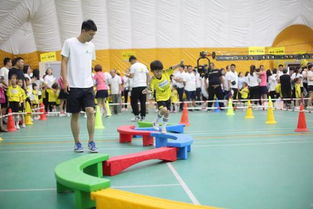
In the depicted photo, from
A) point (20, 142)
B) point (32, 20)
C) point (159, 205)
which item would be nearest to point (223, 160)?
point (159, 205)

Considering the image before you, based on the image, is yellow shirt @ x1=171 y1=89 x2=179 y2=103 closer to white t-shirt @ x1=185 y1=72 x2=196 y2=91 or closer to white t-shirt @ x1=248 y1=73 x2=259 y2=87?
white t-shirt @ x1=185 y1=72 x2=196 y2=91

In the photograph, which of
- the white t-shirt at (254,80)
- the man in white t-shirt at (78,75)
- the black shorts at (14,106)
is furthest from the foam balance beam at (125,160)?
the white t-shirt at (254,80)

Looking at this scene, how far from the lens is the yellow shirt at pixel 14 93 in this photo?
984cm

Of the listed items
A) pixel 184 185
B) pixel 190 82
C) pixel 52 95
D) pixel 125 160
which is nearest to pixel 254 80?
pixel 190 82

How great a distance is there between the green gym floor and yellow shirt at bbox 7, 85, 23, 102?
2.95m

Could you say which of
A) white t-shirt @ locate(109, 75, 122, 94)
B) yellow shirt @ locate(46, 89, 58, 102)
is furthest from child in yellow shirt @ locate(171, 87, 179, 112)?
yellow shirt @ locate(46, 89, 58, 102)

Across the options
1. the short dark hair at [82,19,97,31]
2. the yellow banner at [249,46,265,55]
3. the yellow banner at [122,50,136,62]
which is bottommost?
the short dark hair at [82,19,97,31]

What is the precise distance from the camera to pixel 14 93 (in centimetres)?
991

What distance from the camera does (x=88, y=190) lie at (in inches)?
107

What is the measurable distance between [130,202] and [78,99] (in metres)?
3.44

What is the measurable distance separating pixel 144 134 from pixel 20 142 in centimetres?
293

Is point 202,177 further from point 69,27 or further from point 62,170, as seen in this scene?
point 69,27

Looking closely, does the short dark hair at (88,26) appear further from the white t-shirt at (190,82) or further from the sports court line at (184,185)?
the white t-shirt at (190,82)

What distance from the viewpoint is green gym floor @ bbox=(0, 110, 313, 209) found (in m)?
3.20
